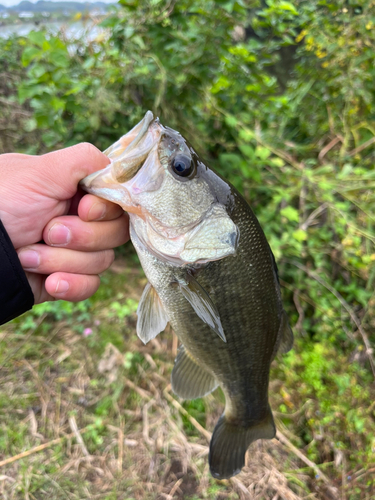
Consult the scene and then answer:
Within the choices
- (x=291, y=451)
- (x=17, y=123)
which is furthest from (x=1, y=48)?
(x=291, y=451)

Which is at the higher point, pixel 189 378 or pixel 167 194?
pixel 167 194

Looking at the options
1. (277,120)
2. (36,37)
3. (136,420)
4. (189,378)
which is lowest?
(136,420)

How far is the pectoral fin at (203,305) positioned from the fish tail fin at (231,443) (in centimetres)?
68

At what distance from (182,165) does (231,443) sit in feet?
4.25

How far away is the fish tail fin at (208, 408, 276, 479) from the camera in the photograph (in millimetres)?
1399

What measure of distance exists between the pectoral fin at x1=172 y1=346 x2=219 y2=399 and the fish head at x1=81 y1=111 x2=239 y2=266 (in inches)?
22.4

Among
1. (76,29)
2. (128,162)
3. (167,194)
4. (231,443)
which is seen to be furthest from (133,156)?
(76,29)

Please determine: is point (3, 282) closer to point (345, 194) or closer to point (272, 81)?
point (345, 194)

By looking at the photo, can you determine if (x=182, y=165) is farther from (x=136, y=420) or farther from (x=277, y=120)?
(x=277, y=120)

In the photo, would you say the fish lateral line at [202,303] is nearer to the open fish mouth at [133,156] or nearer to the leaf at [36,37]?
the open fish mouth at [133,156]

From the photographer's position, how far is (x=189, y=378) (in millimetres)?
1425

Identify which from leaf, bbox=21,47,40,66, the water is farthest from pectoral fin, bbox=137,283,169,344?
the water

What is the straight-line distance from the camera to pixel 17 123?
2.85 m

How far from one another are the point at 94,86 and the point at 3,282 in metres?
1.61
